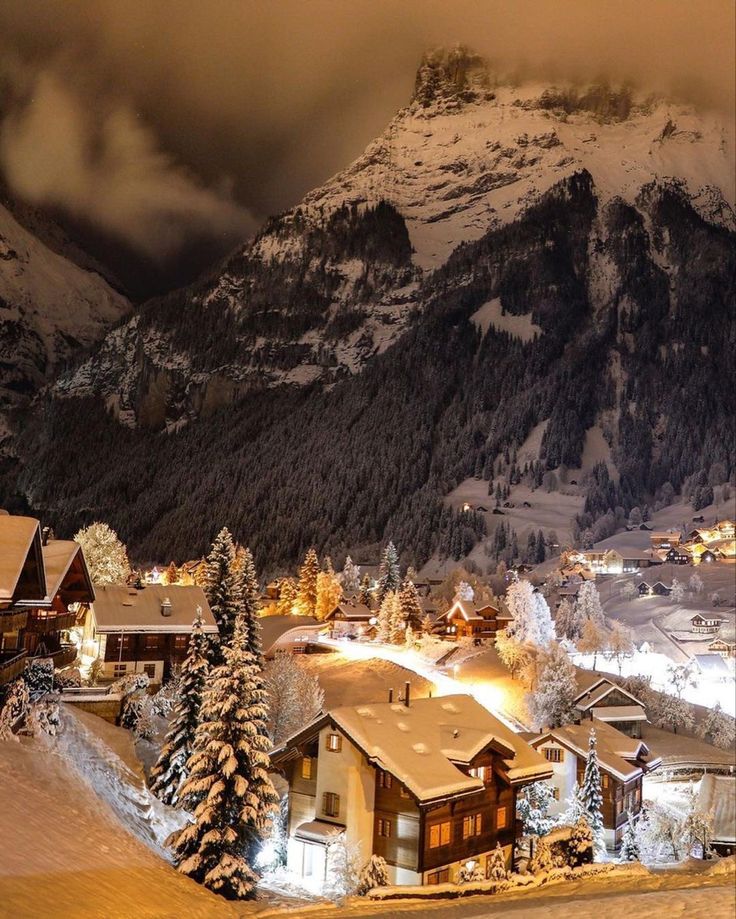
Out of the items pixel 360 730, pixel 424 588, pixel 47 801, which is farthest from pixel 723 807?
pixel 424 588

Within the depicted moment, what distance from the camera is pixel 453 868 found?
31.2 metres

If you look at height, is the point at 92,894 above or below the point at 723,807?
above

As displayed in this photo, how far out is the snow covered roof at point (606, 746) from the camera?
44875 millimetres

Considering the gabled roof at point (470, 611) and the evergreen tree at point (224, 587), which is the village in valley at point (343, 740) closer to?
the evergreen tree at point (224, 587)

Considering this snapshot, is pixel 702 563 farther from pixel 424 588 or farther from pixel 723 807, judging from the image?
pixel 723 807

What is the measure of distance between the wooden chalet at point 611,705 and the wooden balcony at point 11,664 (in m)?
46.1

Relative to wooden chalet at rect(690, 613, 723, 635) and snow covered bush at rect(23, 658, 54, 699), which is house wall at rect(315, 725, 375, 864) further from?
wooden chalet at rect(690, 613, 723, 635)

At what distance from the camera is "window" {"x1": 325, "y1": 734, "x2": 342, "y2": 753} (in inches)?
1318

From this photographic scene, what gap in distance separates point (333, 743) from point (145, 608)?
2179 cm

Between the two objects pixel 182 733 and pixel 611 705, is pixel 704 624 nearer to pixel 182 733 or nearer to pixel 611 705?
pixel 611 705

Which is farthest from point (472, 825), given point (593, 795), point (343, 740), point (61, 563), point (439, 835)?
point (61, 563)

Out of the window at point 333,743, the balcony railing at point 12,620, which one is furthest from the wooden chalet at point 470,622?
the balcony railing at point 12,620

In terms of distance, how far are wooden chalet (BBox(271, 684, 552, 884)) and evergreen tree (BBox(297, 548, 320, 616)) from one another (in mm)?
70501

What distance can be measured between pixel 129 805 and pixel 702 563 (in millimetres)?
150349
